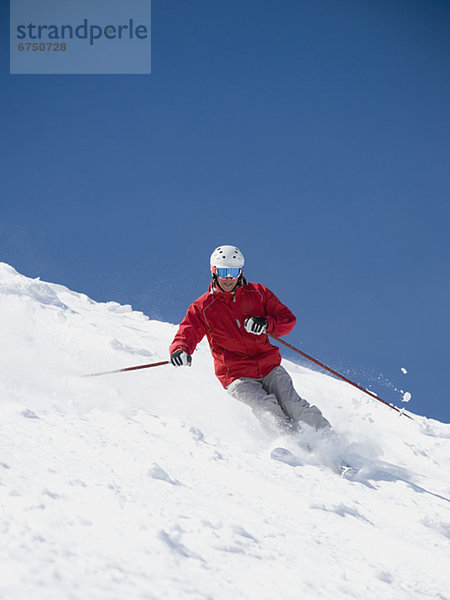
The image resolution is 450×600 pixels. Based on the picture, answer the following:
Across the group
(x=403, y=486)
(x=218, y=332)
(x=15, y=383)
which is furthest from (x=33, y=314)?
(x=403, y=486)

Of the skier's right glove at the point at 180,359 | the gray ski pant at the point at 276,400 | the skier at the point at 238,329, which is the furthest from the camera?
the skier at the point at 238,329

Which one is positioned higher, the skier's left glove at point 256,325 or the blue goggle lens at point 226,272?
the blue goggle lens at point 226,272

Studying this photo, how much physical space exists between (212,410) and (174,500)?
2.34 meters

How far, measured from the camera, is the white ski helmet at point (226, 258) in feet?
15.3

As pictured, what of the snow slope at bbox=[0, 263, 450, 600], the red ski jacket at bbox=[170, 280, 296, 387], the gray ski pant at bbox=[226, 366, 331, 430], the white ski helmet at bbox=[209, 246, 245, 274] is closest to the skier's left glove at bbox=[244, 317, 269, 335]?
the red ski jacket at bbox=[170, 280, 296, 387]

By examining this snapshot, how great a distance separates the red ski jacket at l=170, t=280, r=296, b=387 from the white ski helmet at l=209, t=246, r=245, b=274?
230 mm

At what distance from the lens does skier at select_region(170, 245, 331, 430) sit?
4453 mm

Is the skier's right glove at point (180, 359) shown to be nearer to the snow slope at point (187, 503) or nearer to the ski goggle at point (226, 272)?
the snow slope at point (187, 503)

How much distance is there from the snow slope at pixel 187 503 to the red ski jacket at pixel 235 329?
49 cm

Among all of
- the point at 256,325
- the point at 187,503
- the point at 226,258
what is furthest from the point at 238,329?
the point at 187,503

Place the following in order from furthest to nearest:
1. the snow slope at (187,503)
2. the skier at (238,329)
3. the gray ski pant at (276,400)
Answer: the skier at (238,329) → the gray ski pant at (276,400) → the snow slope at (187,503)

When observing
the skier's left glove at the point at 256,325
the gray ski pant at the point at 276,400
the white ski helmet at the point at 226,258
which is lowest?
the gray ski pant at the point at 276,400

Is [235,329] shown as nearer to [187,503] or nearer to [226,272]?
[226,272]

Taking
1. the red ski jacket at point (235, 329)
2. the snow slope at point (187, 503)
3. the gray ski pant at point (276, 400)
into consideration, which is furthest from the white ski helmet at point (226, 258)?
the snow slope at point (187, 503)
